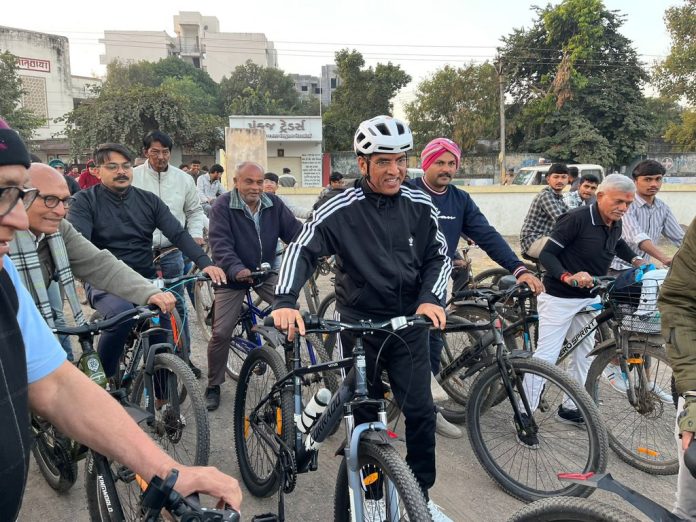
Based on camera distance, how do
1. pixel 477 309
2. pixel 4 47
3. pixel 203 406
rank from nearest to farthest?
pixel 203 406 → pixel 477 309 → pixel 4 47

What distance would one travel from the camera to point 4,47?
38969 millimetres

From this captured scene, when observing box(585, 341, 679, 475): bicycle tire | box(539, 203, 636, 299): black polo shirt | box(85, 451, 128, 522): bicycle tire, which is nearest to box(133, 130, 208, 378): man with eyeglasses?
box(85, 451, 128, 522): bicycle tire

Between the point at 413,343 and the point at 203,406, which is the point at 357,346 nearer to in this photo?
the point at 413,343

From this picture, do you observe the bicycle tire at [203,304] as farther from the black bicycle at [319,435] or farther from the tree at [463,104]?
the tree at [463,104]

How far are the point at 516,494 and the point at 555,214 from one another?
3409 millimetres

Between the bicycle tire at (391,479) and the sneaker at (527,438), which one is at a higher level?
the bicycle tire at (391,479)

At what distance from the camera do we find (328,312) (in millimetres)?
6148

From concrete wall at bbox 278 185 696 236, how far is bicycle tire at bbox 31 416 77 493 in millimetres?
11511

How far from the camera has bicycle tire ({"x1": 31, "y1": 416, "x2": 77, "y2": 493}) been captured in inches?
120

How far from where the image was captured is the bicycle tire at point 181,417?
3088 millimetres

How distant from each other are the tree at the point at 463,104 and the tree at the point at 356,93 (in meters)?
3.48

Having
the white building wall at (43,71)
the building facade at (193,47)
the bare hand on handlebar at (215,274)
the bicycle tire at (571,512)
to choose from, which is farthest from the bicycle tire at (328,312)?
the building facade at (193,47)

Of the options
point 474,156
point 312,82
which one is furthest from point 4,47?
point 312,82

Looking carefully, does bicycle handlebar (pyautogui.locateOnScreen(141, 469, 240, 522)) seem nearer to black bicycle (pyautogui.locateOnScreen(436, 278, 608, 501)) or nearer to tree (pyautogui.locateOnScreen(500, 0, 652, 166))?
black bicycle (pyautogui.locateOnScreen(436, 278, 608, 501))
